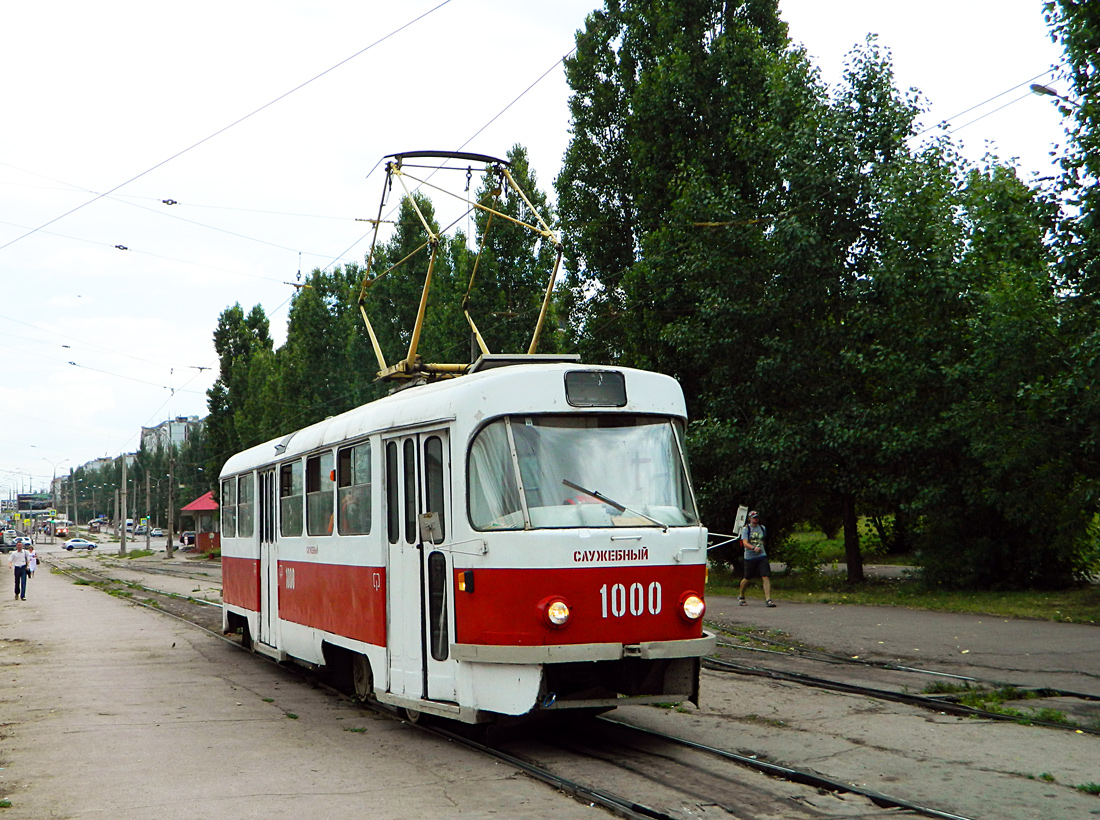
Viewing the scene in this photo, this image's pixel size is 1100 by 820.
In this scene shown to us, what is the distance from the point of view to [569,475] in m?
8.27

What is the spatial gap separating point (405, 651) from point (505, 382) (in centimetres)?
242

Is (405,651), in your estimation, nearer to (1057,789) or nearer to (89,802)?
(89,802)

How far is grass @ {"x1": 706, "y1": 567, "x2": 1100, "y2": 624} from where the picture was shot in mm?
17281

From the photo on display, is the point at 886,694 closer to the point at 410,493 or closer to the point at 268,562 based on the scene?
the point at 410,493

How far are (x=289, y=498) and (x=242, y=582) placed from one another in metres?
3.38

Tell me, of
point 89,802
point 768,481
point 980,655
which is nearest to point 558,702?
point 89,802

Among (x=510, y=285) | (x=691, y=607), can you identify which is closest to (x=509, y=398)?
(x=691, y=607)

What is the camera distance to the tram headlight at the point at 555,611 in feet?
25.7

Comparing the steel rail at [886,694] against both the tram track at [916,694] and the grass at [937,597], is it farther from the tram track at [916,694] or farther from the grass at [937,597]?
the grass at [937,597]

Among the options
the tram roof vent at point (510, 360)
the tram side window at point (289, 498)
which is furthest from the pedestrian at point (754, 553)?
the tram roof vent at point (510, 360)

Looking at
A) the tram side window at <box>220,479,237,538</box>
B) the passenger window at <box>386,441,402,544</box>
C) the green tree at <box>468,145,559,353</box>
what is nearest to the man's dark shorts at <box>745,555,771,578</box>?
the tram side window at <box>220,479,237,538</box>

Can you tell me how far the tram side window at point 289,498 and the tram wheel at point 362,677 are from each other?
6.69 ft

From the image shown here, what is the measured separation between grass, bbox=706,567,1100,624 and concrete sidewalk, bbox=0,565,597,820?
1089 cm

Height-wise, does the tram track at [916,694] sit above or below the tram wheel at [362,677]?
below
